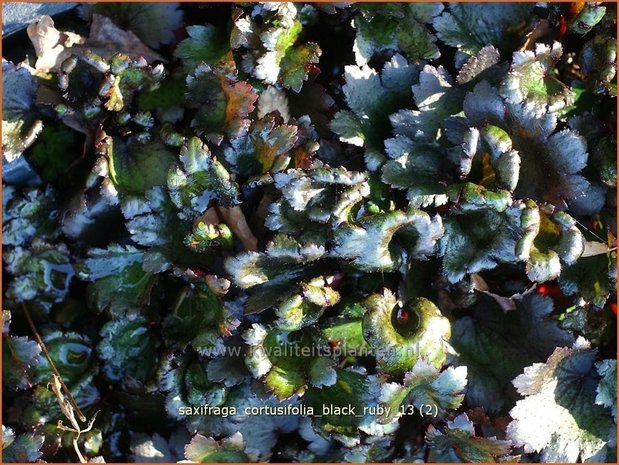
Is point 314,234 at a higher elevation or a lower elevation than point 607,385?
higher

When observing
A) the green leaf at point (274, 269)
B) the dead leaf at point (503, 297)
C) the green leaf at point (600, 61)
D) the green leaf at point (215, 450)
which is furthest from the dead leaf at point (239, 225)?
the green leaf at point (600, 61)

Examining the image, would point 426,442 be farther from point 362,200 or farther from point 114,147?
point 114,147

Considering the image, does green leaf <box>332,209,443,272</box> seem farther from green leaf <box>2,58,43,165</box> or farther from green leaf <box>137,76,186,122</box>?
green leaf <box>2,58,43,165</box>

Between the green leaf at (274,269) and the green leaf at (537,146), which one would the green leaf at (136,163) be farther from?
the green leaf at (537,146)

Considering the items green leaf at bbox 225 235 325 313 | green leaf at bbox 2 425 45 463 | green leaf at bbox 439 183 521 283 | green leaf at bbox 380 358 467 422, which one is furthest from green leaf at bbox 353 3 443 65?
green leaf at bbox 2 425 45 463

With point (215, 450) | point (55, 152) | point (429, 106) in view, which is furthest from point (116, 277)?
point (429, 106)

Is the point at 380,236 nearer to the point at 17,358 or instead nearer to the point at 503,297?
the point at 503,297

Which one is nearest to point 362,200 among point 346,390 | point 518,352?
point 346,390
